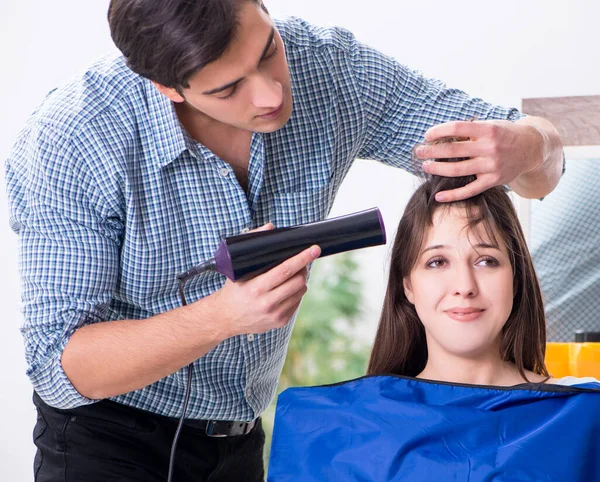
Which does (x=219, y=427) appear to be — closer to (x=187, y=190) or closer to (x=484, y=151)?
(x=187, y=190)

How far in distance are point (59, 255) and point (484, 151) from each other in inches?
34.8

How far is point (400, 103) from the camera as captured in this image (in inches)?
78.5

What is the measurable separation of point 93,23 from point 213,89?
3.01 m

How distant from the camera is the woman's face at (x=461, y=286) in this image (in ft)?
5.91

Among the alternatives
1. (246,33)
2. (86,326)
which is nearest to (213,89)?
(246,33)

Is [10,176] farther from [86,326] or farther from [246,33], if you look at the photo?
[246,33]

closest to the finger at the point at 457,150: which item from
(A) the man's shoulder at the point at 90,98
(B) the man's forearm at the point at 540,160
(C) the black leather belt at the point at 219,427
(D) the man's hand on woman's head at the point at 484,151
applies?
(D) the man's hand on woman's head at the point at 484,151

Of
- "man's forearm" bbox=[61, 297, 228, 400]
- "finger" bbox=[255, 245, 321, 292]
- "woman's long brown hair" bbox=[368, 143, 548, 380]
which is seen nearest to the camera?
"finger" bbox=[255, 245, 321, 292]

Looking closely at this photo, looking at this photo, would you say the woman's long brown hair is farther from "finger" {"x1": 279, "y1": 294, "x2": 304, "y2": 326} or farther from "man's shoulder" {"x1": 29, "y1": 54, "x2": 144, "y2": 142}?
"man's shoulder" {"x1": 29, "y1": 54, "x2": 144, "y2": 142}

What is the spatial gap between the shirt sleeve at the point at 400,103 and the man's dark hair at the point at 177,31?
21.4 inches

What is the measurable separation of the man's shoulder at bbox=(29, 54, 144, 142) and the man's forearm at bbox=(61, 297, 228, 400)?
43 centimetres

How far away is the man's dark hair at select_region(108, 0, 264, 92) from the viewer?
1.46 meters

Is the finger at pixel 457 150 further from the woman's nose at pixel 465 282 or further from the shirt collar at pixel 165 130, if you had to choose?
the shirt collar at pixel 165 130

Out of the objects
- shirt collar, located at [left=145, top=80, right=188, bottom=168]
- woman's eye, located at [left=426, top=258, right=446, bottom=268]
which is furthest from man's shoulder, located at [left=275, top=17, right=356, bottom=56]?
woman's eye, located at [left=426, top=258, right=446, bottom=268]
